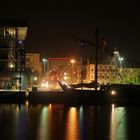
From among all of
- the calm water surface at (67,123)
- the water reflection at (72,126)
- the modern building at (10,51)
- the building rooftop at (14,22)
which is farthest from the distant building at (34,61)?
the water reflection at (72,126)

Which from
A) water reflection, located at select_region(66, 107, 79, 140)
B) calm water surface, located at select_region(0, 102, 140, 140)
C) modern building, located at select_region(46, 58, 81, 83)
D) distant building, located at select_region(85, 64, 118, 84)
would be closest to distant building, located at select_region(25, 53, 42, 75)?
modern building, located at select_region(46, 58, 81, 83)

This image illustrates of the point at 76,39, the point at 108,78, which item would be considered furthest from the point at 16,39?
the point at 108,78

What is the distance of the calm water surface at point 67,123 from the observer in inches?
923

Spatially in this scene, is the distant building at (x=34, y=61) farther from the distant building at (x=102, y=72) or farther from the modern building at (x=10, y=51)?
the modern building at (x=10, y=51)

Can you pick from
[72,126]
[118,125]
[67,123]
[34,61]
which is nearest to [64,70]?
[34,61]

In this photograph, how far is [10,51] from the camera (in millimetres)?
59062

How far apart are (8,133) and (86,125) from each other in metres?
5.87

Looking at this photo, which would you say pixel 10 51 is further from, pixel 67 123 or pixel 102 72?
pixel 67 123

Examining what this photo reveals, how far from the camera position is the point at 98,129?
26.0 metres

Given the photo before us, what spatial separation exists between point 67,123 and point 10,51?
32.0 meters

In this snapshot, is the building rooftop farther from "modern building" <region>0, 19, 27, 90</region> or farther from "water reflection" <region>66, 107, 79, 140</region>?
"water reflection" <region>66, 107, 79, 140</region>

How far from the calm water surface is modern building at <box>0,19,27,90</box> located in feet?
57.6

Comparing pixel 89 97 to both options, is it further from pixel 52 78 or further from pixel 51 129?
pixel 52 78

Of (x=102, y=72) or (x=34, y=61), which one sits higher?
(x=34, y=61)
